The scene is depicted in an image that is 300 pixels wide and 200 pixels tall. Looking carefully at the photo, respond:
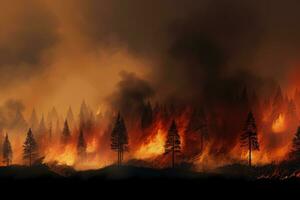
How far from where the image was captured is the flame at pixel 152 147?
139 meters

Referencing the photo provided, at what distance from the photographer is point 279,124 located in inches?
5231

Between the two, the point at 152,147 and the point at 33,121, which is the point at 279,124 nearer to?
the point at 152,147

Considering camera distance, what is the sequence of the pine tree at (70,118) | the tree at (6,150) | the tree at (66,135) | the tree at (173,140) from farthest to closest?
the pine tree at (70,118) → the tree at (6,150) → the tree at (66,135) → the tree at (173,140)

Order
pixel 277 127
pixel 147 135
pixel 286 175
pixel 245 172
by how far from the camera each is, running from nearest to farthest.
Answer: pixel 286 175 → pixel 245 172 → pixel 277 127 → pixel 147 135

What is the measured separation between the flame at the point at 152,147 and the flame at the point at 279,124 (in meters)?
28.6

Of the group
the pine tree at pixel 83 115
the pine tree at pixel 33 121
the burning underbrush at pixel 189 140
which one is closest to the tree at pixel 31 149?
the burning underbrush at pixel 189 140

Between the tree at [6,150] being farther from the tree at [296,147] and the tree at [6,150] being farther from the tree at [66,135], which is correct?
the tree at [296,147]

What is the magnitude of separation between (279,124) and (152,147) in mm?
33028

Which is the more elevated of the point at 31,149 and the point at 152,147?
the point at 31,149

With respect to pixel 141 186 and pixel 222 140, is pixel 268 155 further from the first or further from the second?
pixel 141 186

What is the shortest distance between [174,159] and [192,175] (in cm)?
1646

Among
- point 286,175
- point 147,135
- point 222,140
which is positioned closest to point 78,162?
point 147,135

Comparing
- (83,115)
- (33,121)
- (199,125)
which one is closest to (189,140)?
(199,125)

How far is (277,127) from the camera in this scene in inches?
5187
